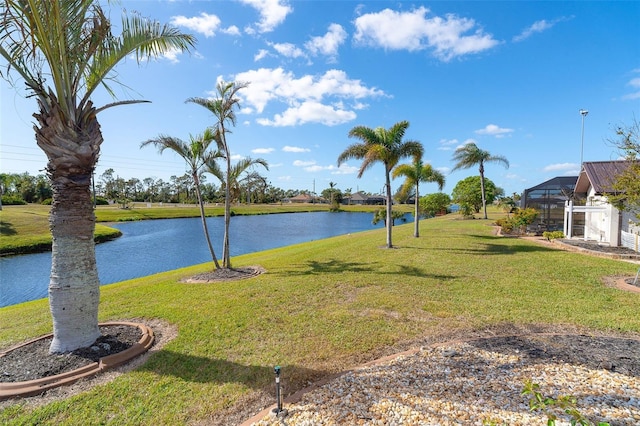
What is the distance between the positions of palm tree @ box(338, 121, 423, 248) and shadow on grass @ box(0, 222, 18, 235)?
28976 mm

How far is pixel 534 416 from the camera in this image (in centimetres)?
280

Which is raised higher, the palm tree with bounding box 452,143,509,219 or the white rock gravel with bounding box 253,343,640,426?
the palm tree with bounding box 452,143,509,219

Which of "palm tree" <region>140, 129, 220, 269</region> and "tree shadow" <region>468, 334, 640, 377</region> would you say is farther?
"palm tree" <region>140, 129, 220, 269</region>

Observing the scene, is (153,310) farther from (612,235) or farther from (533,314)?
(612,235)

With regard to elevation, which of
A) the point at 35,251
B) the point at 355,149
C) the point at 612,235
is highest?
the point at 355,149

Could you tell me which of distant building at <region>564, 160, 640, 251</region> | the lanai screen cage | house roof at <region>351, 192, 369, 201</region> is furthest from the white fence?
house roof at <region>351, 192, 369, 201</region>

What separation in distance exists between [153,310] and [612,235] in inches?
629

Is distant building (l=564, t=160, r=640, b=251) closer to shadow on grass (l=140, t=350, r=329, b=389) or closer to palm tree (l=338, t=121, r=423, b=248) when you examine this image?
palm tree (l=338, t=121, r=423, b=248)

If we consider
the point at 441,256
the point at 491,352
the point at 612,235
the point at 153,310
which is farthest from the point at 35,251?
the point at 612,235

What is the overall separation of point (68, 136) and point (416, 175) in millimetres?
14846

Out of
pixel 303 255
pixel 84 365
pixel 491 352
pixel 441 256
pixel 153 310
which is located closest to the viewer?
pixel 84 365

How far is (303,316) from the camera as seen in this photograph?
5.61 metres

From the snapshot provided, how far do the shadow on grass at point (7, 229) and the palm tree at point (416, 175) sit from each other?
1197 inches

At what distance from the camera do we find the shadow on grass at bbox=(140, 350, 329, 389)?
3639mm
